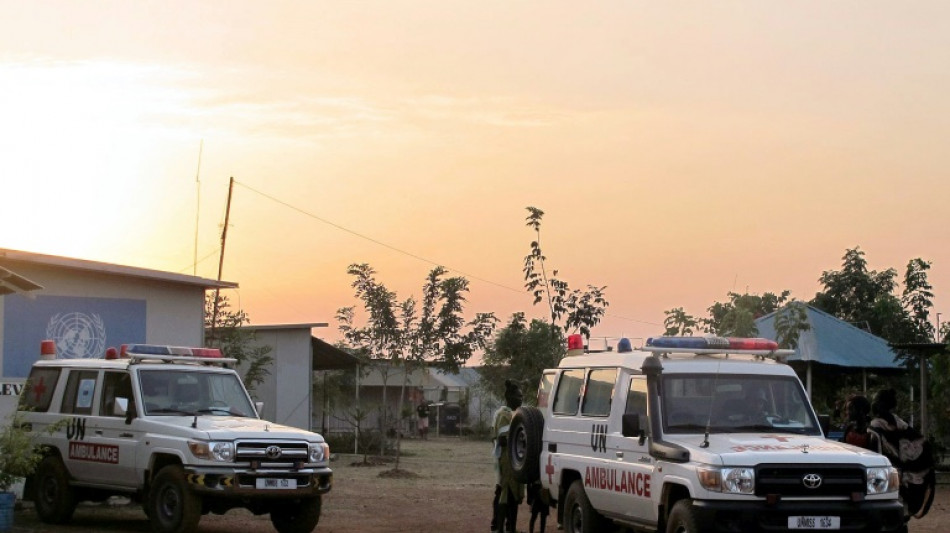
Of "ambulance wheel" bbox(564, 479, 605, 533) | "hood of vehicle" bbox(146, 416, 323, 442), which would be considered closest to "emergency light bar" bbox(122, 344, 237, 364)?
"hood of vehicle" bbox(146, 416, 323, 442)

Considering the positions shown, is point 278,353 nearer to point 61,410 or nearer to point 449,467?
point 449,467

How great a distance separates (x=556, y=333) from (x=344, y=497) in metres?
7.53

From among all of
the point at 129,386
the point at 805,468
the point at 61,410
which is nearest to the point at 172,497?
the point at 129,386

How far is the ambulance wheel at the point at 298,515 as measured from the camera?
623 inches

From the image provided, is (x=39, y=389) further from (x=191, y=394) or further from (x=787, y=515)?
(x=787, y=515)

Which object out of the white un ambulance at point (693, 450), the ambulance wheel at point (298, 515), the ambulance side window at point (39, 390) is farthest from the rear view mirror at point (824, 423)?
the ambulance side window at point (39, 390)

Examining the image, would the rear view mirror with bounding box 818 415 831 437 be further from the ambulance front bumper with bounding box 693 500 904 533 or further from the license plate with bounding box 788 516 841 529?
the license plate with bounding box 788 516 841 529

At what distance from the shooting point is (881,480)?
11.3m

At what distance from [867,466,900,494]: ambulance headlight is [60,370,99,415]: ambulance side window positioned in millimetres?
9608

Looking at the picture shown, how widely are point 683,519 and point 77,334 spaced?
42.3ft

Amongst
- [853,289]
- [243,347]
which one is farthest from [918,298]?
[243,347]

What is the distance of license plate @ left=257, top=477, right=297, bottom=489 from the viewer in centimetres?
1492

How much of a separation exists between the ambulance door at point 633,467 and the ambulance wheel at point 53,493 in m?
7.48

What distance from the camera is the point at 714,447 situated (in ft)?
37.2
